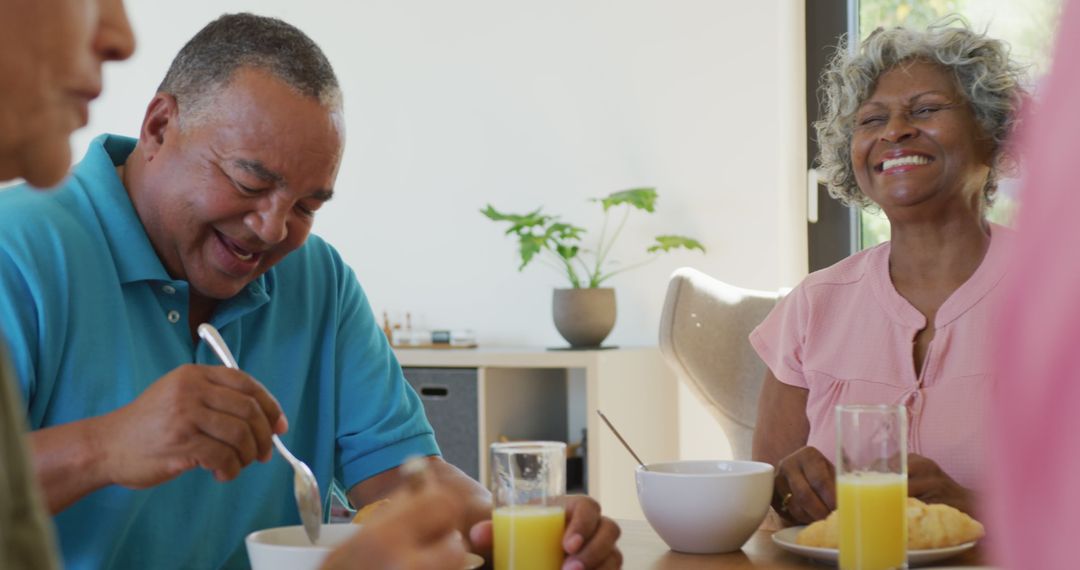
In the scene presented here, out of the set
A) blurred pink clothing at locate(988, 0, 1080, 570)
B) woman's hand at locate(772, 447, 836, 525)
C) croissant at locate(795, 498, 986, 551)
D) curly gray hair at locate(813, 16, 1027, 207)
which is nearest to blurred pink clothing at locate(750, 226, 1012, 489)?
curly gray hair at locate(813, 16, 1027, 207)

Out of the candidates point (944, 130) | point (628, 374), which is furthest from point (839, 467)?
point (628, 374)

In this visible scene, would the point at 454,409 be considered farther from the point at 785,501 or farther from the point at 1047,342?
the point at 1047,342

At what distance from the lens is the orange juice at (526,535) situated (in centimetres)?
111

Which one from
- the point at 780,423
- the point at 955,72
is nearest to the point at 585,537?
the point at 780,423

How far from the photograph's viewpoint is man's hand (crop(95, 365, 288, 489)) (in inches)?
42.9

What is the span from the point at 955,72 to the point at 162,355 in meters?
1.43

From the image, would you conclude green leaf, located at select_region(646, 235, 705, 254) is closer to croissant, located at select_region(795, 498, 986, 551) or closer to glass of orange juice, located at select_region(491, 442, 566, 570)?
croissant, located at select_region(795, 498, 986, 551)

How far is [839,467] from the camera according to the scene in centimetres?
112

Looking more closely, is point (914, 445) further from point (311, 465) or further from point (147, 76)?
point (147, 76)

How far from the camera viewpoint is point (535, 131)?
150 inches

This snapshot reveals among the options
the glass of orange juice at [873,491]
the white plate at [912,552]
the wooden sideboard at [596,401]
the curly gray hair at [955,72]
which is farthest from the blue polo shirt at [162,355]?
the wooden sideboard at [596,401]

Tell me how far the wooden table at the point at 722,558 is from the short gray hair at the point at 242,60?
65 cm

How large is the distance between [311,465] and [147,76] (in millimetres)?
3223

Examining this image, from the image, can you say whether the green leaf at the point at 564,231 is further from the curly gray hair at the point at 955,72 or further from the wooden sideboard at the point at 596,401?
the curly gray hair at the point at 955,72
